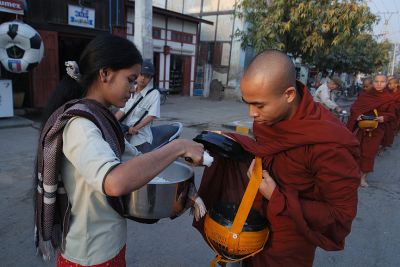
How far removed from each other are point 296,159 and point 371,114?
4134mm

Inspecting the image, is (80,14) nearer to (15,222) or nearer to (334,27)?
(334,27)

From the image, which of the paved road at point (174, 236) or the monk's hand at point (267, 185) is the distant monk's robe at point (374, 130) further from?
the monk's hand at point (267, 185)

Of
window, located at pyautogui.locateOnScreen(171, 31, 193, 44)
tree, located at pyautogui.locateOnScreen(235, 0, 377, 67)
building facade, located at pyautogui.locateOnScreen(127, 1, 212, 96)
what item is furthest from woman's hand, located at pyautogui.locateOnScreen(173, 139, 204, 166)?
window, located at pyautogui.locateOnScreen(171, 31, 193, 44)

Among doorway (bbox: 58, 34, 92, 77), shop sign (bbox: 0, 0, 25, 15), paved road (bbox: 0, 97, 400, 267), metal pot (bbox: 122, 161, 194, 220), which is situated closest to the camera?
metal pot (bbox: 122, 161, 194, 220)

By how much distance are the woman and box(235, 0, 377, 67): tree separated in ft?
19.1

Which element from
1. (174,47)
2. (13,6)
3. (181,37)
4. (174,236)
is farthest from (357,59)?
(174,236)

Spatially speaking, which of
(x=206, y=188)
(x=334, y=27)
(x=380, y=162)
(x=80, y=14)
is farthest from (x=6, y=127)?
(x=380, y=162)

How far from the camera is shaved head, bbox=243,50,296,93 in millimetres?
1238

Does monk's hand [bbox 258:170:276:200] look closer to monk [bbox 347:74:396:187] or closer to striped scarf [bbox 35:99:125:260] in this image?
striped scarf [bbox 35:99:125:260]

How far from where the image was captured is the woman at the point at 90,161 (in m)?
1.00

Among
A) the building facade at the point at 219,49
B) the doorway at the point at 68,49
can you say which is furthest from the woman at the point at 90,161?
the building facade at the point at 219,49

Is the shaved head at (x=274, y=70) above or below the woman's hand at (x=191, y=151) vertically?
above

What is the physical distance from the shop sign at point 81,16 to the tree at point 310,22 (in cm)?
533

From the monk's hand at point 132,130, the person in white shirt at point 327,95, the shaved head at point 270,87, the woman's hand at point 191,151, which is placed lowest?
the monk's hand at point 132,130
